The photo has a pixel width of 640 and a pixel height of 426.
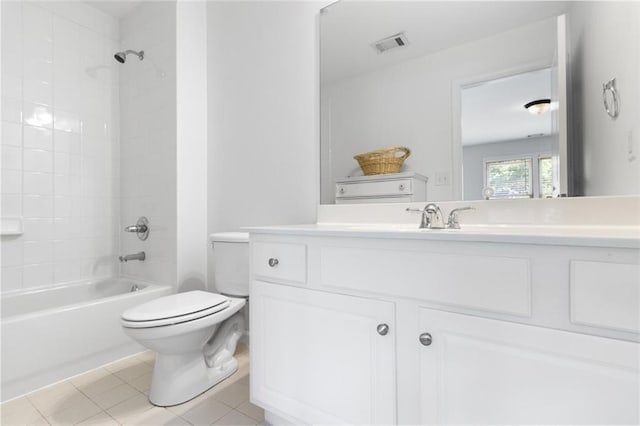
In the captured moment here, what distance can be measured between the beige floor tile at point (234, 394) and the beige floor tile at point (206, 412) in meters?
0.03

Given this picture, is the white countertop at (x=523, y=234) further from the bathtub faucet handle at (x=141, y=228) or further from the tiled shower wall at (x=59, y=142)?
the tiled shower wall at (x=59, y=142)

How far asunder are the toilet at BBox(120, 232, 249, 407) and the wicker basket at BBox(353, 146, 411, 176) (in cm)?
74

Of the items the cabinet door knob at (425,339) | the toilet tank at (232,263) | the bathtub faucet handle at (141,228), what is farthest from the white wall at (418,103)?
the bathtub faucet handle at (141,228)

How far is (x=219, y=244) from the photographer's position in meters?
1.78

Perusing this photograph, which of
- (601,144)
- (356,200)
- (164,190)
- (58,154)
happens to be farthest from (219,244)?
(601,144)

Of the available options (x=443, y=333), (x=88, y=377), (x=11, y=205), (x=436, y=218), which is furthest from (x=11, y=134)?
(x=443, y=333)

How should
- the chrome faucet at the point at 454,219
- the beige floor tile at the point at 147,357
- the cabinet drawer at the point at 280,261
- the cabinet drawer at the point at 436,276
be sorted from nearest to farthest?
the cabinet drawer at the point at 436,276, the cabinet drawer at the point at 280,261, the chrome faucet at the point at 454,219, the beige floor tile at the point at 147,357

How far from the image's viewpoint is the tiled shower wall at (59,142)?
1973mm

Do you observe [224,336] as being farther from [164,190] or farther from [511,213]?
[511,213]

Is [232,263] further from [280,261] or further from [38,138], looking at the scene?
[38,138]

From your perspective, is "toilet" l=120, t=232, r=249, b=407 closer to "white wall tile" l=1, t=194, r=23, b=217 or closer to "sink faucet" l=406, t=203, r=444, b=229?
"sink faucet" l=406, t=203, r=444, b=229

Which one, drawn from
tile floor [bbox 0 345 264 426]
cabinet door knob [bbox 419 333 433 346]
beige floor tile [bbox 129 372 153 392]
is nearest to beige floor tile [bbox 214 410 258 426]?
tile floor [bbox 0 345 264 426]

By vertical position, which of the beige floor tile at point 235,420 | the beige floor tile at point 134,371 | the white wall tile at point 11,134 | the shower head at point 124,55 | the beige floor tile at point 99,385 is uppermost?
the shower head at point 124,55

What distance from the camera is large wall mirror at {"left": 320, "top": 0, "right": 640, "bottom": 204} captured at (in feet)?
3.28
